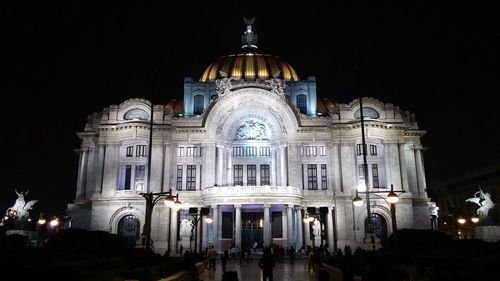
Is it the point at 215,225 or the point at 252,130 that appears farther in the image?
the point at 252,130

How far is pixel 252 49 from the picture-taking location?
263 ft

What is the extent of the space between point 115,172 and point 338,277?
130ft

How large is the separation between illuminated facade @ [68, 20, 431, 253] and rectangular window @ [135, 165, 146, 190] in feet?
0.42

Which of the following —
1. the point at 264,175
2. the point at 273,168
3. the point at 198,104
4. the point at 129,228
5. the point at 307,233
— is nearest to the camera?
the point at 307,233

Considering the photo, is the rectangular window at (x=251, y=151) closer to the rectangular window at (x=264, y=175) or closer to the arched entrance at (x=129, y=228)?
the rectangular window at (x=264, y=175)

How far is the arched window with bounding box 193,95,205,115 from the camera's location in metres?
67.1

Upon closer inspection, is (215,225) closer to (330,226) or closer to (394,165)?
(330,226)

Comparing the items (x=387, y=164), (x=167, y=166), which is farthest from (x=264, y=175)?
(x=387, y=164)

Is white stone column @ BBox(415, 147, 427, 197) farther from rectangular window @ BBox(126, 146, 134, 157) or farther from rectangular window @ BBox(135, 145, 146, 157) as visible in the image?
rectangular window @ BBox(126, 146, 134, 157)

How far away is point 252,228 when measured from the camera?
56.8 metres

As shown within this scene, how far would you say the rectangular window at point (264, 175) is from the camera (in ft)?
192

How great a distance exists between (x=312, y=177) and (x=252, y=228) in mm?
10132

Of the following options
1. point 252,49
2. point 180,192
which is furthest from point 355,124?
point 252,49

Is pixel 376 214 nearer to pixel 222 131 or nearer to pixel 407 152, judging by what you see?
pixel 407 152
